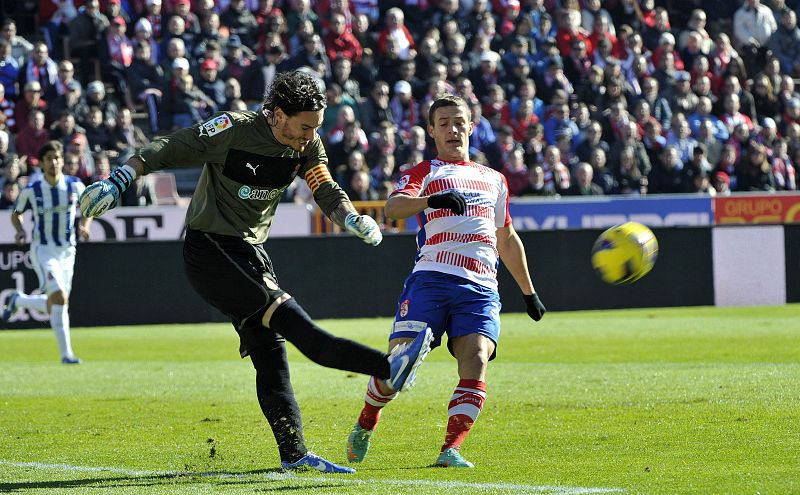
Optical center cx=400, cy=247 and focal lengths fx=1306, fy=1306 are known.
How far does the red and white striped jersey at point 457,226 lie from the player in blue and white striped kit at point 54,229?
7.83 meters

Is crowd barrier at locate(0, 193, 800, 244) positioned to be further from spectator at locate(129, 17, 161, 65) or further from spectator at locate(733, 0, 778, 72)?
spectator at locate(733, 0, 778, 72)

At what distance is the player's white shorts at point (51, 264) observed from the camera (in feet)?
47.0

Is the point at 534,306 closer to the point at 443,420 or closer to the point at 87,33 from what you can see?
the point at 443,420

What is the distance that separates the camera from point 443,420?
29.2 ft

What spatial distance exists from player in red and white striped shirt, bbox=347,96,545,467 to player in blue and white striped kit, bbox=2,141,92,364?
7.78m

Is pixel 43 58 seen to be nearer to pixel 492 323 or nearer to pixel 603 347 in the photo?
pixel 603 347

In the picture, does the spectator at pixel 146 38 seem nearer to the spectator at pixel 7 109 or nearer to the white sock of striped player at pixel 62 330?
the spectator at pixel 7 109

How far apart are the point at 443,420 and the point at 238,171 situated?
2.92 metres

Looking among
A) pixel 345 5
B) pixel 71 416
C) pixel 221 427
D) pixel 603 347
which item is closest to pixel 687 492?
pixel 221 427

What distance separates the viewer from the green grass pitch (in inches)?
250

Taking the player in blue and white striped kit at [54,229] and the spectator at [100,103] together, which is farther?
the spectator at [100,103]

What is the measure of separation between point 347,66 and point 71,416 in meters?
13.2

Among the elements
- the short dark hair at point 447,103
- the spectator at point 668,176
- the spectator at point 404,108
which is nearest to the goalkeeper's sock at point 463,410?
the short dark hair at point 447,103

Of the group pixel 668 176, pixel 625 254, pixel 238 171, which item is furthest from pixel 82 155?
pixel 238 171
